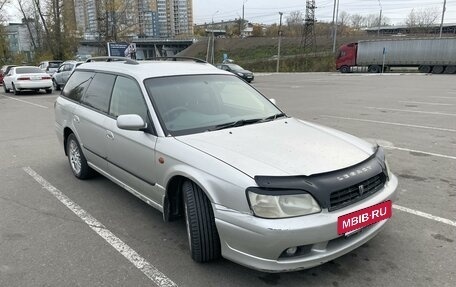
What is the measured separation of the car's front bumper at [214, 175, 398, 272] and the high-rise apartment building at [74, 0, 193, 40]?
43.3 meters

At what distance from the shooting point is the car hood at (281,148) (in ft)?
9.61

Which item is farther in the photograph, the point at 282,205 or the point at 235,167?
the point at 235,167

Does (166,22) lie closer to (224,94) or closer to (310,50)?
(310,50)

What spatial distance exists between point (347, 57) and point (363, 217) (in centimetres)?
4392

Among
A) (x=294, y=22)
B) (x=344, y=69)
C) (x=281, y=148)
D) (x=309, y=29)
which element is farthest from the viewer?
(x=294, y=22)

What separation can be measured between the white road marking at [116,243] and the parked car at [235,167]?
13.2 inches

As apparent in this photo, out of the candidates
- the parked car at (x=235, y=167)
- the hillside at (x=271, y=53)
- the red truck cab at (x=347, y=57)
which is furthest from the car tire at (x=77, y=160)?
the hillside at (x=271, y=53)

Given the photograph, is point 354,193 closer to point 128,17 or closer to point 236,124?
point 236,124

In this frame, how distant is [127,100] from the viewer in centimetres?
434

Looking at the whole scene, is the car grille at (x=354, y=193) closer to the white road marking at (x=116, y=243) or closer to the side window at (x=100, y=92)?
the white road marking at (x=116, y=243)

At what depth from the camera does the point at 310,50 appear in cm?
6931

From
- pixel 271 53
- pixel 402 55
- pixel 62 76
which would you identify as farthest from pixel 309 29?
pixel 62 76

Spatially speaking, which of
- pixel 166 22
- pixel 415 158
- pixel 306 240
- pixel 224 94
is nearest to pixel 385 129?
pixel 415 158

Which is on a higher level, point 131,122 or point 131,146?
point 131,122
